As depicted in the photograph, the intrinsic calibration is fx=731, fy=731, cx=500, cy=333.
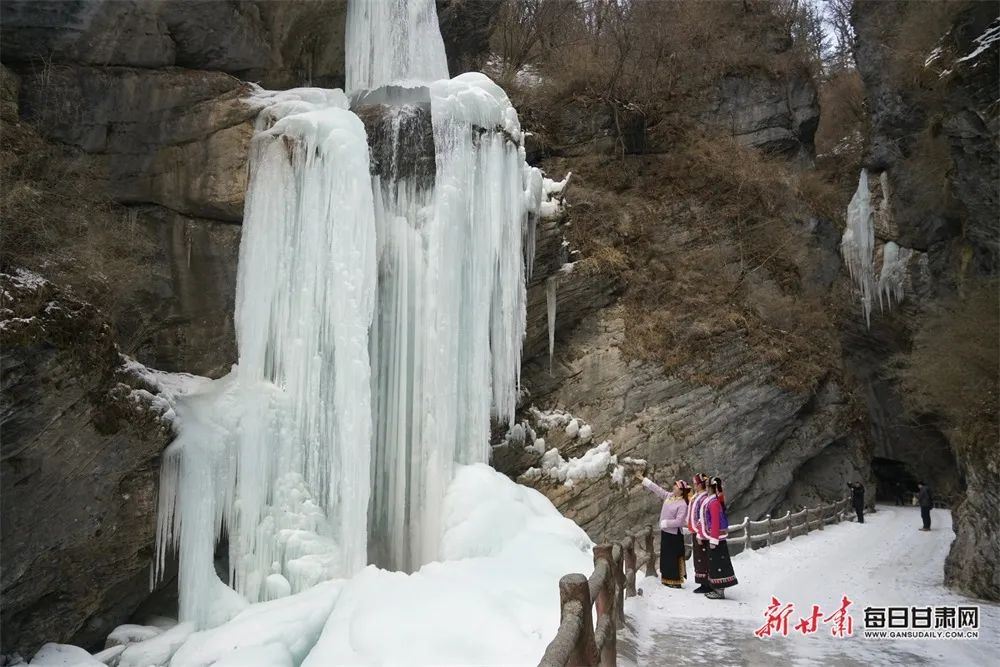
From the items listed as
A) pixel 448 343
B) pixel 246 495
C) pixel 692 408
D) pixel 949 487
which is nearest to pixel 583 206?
pixel 692 408

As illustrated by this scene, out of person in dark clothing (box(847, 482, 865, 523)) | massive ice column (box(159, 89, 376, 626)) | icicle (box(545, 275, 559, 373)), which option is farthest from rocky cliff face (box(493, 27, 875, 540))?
massive ice column (box(159, 89, 376, 626))

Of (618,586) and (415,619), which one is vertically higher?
(618,586)

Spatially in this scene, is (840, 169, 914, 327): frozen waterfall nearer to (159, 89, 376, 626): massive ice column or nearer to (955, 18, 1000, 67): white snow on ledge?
(955, 18, 1000, 67): white snow on ledge

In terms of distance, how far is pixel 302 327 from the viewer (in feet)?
34.3

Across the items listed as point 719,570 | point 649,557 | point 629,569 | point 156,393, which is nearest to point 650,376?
point 649,557

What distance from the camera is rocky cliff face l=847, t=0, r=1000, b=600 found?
33.7ft

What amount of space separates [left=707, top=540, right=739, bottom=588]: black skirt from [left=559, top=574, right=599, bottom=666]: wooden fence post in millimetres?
5044

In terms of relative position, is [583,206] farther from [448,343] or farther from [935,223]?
[935,223]

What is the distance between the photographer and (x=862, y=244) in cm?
2316

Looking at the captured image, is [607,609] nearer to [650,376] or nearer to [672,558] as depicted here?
[672,558]

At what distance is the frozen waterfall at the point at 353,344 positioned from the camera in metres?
9.30

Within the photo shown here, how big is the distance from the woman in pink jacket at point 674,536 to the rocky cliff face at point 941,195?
12.5 feet

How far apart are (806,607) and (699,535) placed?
1398mm

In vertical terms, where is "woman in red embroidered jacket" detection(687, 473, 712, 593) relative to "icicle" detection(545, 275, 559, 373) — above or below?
below
